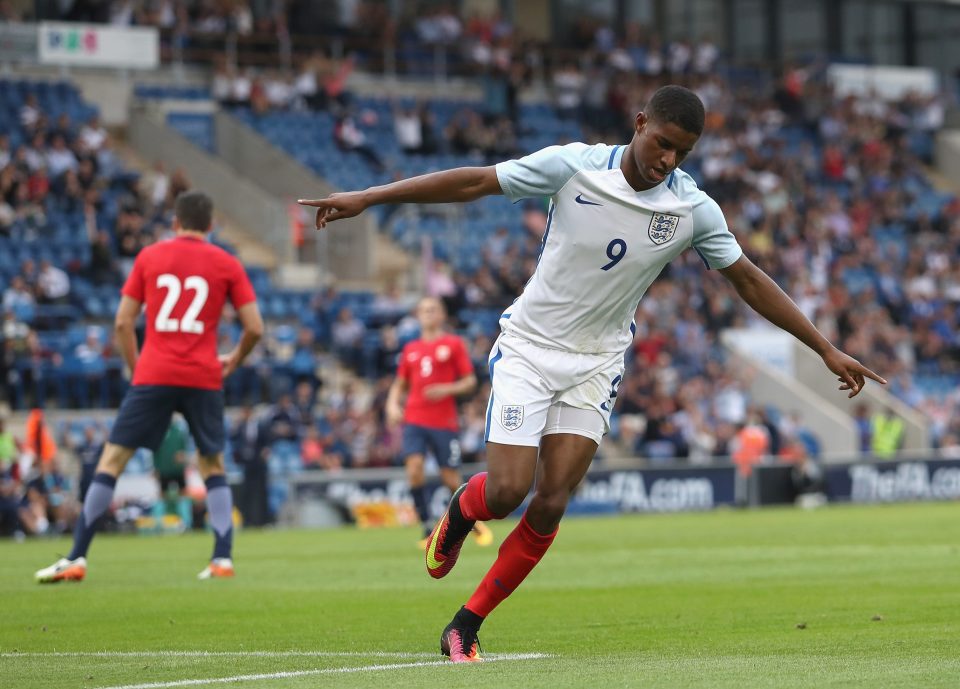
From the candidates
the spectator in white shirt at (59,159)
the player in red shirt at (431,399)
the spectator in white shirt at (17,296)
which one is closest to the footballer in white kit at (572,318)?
the player in red shirt at (431,399)

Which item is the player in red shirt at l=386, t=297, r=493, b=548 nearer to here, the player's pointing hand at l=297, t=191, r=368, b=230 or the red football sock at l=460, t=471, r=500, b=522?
the red football sock at l=460, t=471, r=500, b=522

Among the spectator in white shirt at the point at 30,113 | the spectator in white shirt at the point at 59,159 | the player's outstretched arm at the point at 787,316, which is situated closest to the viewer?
the player's outstretched arm at the point at 787,316

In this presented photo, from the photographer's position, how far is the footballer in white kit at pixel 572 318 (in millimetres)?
7188

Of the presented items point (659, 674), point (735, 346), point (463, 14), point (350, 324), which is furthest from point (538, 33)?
point (659, 674)

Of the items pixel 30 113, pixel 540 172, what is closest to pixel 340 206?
pixel 540 172

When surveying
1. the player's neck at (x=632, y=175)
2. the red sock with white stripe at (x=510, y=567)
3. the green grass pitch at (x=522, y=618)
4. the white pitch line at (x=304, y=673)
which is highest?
the player's neck at (x=632, y=175)

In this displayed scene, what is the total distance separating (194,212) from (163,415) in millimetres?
1410

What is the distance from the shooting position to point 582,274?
7.28 metres

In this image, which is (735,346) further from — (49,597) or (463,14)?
(49,597)

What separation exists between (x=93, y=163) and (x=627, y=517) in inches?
447

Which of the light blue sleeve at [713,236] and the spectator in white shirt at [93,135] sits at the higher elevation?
the spectator in white shirt at [93,135]

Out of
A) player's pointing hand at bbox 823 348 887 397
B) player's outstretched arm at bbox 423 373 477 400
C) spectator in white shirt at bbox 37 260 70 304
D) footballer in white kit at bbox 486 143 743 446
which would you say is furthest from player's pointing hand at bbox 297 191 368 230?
spectator in white shirt at bbox 37 260 70 304

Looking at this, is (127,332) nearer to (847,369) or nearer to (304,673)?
(304,673)

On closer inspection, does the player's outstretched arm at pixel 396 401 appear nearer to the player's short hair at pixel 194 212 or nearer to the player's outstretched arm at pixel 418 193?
the player's short hair at pixel 194 212
